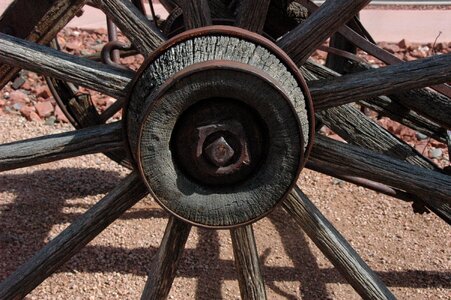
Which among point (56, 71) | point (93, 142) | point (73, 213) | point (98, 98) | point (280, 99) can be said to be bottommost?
point (73, 213)

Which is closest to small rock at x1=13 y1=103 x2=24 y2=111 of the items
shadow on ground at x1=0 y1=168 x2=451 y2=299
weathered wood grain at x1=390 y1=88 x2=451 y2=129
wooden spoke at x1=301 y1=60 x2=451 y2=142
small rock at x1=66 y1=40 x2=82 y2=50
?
small rock at x1=66 y1=40 x2=82 y2=50

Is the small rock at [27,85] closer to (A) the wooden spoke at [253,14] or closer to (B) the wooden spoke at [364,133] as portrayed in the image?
(B) the wooden spoke at [364,133]

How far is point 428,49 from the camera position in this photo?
5.78 m

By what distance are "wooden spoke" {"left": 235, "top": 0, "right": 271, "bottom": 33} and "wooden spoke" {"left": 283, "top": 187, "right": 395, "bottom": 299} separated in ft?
1.91

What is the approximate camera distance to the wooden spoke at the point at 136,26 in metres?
2.15

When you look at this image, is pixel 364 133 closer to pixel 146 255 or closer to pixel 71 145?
pixel 71 145

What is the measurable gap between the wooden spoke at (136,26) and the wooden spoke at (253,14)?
0.28 m

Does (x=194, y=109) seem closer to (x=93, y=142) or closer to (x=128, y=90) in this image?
(x=128, y=90)

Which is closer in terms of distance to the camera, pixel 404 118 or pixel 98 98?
pixel 404 118

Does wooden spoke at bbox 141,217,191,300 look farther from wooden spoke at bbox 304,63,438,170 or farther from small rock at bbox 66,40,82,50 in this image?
small rock at bbox 66,40,82,50

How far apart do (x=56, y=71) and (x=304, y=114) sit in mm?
850

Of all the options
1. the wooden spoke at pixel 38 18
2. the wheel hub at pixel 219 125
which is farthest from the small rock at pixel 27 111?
the wheel hub at pixel 219 125

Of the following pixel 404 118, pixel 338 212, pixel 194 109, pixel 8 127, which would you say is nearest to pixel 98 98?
pixel 8 127

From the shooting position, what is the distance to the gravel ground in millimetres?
3041
